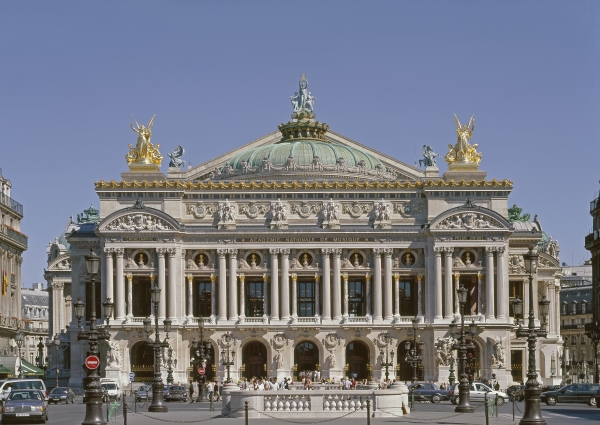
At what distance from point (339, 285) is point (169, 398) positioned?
113 feet

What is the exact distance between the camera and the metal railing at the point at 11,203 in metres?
140

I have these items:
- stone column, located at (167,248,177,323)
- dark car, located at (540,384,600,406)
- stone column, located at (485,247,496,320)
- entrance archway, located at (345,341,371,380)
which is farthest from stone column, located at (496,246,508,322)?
dark car, located at (540,384,600,406)

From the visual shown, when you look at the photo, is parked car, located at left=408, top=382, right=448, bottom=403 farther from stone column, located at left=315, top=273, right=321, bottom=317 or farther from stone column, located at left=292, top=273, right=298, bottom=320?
stone column, located at left=292, top=273, right=298, bottom=320

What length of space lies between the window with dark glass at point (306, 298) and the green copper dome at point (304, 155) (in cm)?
1674

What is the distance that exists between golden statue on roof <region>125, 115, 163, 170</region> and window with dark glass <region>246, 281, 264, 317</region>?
53.3 feet

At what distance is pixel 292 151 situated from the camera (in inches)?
6132

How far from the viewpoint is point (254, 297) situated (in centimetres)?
14338

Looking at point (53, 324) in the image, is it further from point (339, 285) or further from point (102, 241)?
point (339, 285)

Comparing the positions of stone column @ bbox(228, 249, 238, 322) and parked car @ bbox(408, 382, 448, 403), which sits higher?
stone column @ bbox(228, 249, 238, 322)

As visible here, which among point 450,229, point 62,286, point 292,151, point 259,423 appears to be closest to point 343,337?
point 450,229

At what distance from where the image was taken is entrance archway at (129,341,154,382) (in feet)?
457

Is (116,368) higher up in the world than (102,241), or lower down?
lower down

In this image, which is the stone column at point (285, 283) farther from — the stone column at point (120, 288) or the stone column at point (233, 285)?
the stone column at point (120, 288)

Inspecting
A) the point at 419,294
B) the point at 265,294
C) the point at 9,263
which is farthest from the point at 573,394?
the point at 9,263
